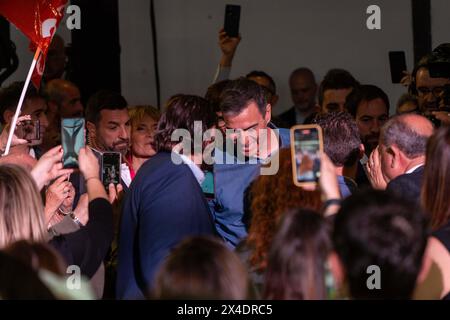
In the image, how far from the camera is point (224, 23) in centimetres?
675

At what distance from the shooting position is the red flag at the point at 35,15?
16.5ft

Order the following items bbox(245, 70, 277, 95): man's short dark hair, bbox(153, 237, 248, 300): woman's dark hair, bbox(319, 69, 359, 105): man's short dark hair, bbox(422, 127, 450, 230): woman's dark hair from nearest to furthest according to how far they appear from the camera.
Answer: bbox(153, 237, 248, 300): woman's dark hair < bbox(422, 127, 450, 230): woman's dark hair < bbox(319, 69, 359, 105): man's short dark hair < bbox(245, 70, 277, 95): man's short dark hair

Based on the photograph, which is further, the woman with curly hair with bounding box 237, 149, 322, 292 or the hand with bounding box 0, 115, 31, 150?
the hand with bounding box 0, 115, 31, 150

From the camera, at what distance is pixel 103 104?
5.62 m

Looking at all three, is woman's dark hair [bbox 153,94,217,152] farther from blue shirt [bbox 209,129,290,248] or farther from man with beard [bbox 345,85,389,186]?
man with beard [bbox 345,85,389,186]

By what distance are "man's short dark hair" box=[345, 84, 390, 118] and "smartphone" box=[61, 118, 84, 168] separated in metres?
2.30

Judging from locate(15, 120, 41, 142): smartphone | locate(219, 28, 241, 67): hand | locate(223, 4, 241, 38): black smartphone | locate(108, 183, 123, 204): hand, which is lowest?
locate(108, 183, 123, 204): hand

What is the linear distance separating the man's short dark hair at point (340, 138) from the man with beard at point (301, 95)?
2445 millimetres

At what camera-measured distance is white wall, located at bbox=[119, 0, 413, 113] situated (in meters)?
7.16

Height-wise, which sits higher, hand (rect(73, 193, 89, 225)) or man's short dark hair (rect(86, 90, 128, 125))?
man's short dark hair (rect(86, 90, 128, 125))

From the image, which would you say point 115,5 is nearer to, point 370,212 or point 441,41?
point 441,41

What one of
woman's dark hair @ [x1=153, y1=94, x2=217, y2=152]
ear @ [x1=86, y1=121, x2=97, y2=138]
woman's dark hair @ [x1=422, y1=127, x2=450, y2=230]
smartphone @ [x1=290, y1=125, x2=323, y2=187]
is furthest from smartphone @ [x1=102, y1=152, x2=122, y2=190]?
woman's dark hair @ [x1=422, y1=127, x2=450, y2=230]

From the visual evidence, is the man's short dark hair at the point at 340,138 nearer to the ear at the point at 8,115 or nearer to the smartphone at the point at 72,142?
the smartphone at the point at 72,142

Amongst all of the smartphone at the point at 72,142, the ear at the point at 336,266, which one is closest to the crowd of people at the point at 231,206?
the ear at the point at 336,266
